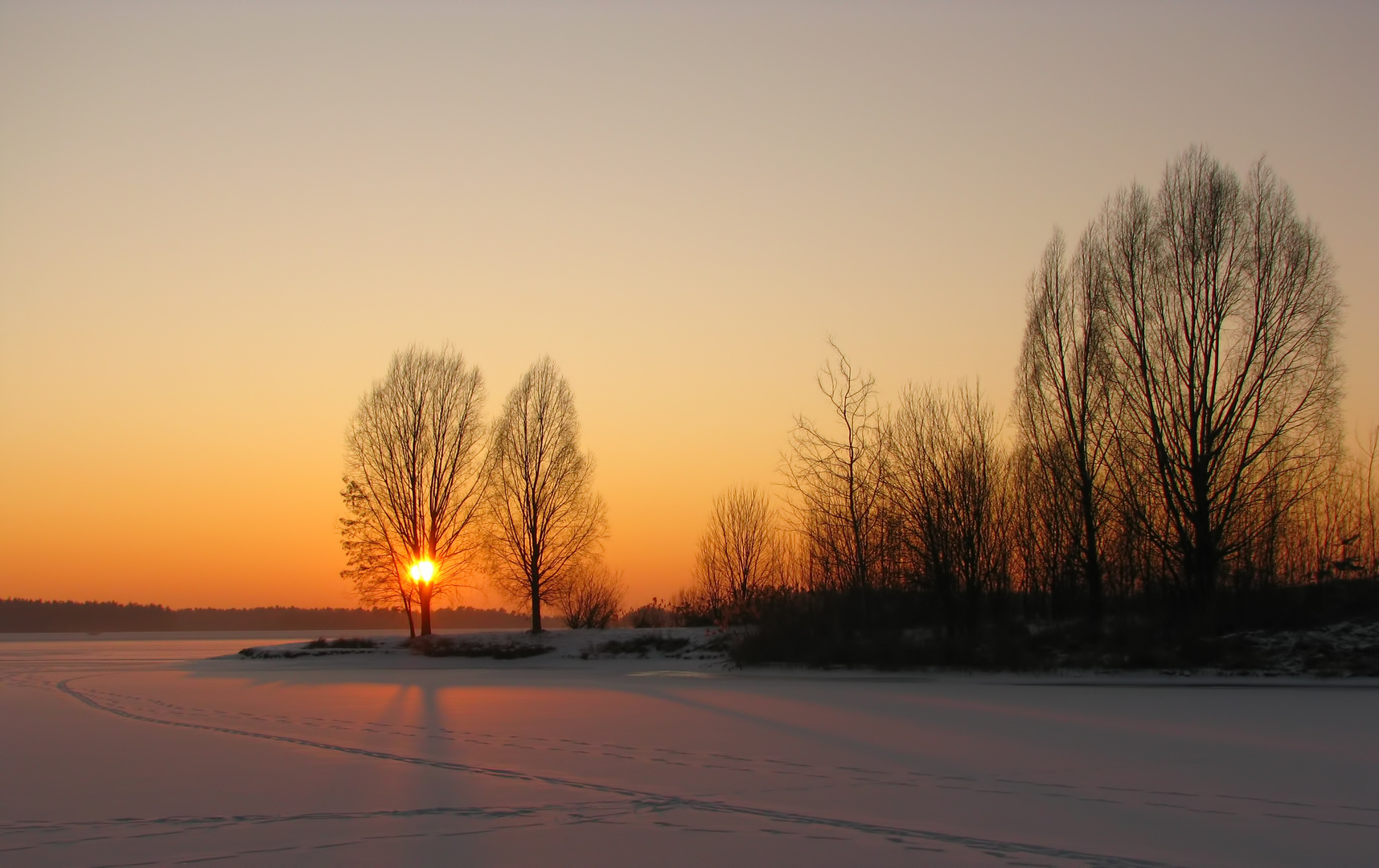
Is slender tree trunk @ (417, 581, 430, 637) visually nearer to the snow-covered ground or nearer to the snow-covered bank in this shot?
the snow-covered bank

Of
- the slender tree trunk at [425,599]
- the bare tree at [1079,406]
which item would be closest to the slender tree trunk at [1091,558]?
the bare tree at [1079,406]

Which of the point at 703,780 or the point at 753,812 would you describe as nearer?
the point at 753,812

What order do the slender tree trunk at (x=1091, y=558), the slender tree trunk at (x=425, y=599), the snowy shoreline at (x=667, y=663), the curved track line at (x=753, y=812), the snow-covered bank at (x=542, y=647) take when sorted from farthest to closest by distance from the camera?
the slender tree trunk at (x=425, y=599)
the snow-covered bank at (x=542, y=647)
the slender tree trunk at (x=1091, y=558)
the snowy shoreline at (x=667, y=663)
the curved track line at (x=753, y=812)

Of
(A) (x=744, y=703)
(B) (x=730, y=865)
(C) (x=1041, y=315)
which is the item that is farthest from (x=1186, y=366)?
(B) (x=730, y=865)

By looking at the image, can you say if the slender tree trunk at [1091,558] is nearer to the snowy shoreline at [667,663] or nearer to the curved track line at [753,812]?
the snowy shoreline at [667,663]

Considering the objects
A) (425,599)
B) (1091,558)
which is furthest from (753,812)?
(425,599)

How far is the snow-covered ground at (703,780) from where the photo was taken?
6043mm

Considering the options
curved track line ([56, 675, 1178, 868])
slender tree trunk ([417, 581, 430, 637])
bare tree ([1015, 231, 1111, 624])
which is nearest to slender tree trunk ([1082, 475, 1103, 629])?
bare tree ([1015, 231, 1111, 624])

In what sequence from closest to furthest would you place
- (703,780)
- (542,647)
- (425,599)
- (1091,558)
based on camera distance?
(703,780), (1091,558), (542,647), (425,599)

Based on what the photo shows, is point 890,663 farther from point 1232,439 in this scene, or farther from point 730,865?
point 730,865

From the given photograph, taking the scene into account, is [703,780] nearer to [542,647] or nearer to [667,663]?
[667,663]

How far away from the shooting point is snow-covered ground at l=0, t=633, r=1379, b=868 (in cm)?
604

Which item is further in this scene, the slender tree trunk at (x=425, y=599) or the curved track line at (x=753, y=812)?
the slender tree trunk at (x=425, y=599)

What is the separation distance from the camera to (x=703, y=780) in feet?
28.0
